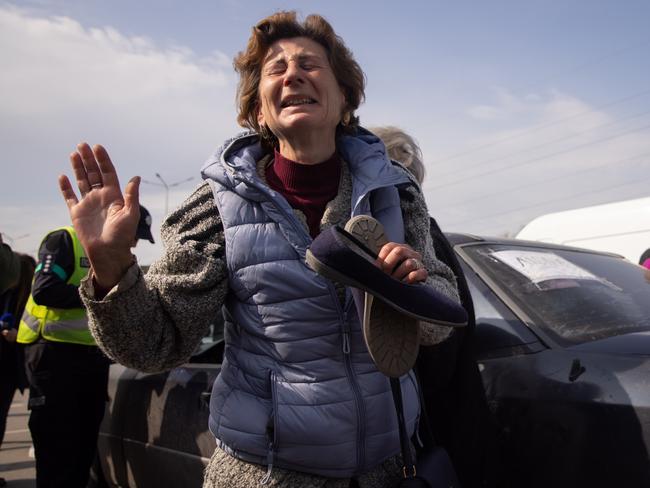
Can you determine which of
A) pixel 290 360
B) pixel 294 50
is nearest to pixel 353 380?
pixel 290 360

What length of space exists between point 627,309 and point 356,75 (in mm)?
1291

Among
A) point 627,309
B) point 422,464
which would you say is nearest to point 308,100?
point 422,464

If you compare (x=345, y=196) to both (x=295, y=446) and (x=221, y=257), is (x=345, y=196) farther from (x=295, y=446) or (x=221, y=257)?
(x=295, y=446)

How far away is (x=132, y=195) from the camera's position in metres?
1.46

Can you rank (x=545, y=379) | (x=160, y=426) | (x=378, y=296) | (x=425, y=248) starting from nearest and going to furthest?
(x=378, y=296)
(x=425, y=248)
(x=545, y=379)
(x=160, y=426)

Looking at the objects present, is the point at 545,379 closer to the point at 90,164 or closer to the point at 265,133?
the point at 265,133

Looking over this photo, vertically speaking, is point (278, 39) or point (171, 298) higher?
point (278, 39)

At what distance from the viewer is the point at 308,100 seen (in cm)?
167

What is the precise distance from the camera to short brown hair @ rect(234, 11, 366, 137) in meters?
1.81

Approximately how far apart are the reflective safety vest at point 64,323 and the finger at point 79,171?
2.14m

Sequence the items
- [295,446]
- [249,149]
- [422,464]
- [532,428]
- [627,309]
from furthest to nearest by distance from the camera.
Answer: [627,309] → [532,428] → [249,149] → [422,464] → [295,446]

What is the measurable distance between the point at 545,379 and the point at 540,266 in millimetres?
703

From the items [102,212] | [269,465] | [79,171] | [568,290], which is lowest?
[269,465]

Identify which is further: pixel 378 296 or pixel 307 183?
pixel 307 183
